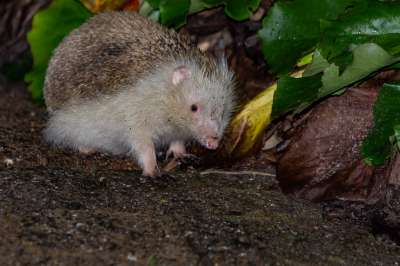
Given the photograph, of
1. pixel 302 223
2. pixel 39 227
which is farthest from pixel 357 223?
pixel 39 227

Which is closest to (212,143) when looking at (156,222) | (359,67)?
(156,222)

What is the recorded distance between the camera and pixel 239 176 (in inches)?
163

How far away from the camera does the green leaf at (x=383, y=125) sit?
3.44 metres

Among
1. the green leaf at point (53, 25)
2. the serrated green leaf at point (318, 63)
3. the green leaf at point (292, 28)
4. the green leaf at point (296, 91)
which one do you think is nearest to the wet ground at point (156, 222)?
the green leaf at point (296, 91)

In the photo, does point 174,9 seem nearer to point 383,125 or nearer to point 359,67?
point 359,67

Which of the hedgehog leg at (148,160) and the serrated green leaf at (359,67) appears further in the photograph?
the hedgehog leg at (148,160)

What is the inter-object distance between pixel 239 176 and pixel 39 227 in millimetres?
2115

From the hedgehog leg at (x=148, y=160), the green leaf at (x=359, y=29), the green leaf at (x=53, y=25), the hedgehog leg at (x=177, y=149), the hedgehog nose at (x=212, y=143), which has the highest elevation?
the green leaf at (x=359, y=29)

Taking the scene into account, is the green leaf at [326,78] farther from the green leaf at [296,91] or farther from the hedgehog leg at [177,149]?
the hedgehog leg at [177,149]

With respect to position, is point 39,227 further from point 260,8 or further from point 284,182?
point 260,8

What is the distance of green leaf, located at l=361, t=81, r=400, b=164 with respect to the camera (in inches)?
135

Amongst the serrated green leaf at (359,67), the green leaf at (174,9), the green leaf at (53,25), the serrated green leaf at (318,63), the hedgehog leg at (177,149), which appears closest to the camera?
the serrated green leaf at (359,67)

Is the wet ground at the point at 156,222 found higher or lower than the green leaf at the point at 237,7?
lower

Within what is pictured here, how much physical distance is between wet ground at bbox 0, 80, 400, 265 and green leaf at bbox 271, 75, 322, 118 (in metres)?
0.83
